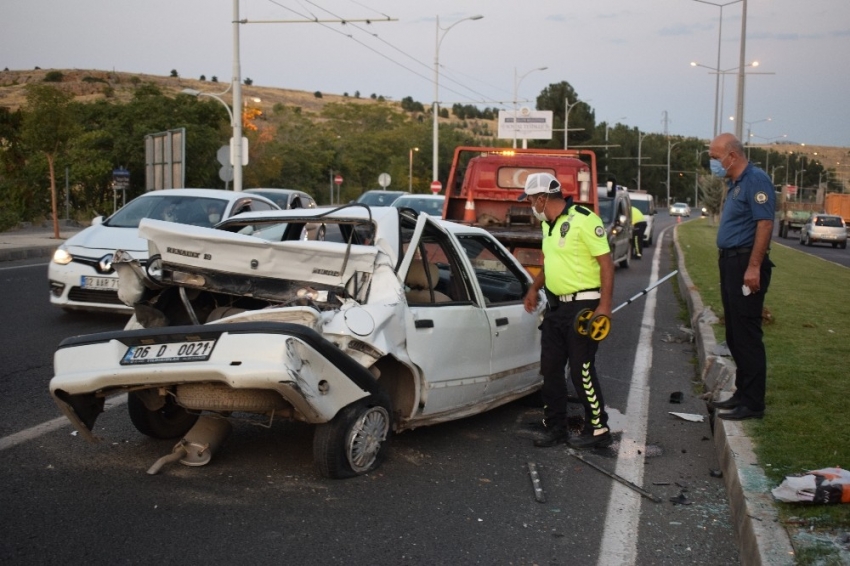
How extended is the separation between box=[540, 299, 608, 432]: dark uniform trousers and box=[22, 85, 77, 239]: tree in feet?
72.4

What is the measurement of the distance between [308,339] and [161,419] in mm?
1700

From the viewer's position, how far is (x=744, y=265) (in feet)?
21.3

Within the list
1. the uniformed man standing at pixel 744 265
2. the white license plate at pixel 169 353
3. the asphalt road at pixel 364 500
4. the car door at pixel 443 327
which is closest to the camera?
the asphalt road at pixel 364 500

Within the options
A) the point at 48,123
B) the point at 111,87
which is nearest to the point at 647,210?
the point at 48,123

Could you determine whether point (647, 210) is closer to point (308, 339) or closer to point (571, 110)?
point (308, 339)

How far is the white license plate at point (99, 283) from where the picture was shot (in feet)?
34.6

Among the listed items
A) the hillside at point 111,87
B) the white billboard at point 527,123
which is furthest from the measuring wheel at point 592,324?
the white billboard at point 527,123

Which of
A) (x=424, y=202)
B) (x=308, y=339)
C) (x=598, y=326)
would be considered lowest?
(x=598, y=326)

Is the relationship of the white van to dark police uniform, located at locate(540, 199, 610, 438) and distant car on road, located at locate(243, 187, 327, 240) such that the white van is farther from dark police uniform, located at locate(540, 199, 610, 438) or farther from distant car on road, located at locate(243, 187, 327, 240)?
dark police uniform, located at locate(540, 199, 610, 438)

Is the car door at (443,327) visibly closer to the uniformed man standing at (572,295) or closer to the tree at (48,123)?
the uniformed man standing at (572,295)

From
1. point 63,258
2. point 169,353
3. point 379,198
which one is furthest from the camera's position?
point 379,198

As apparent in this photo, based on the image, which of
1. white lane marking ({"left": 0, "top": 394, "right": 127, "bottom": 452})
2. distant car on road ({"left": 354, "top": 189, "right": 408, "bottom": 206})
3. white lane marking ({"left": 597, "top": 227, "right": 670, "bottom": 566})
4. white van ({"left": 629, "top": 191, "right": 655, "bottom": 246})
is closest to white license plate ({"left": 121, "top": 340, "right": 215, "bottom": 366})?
white lane marking ({"left": 0, "top": 394, "right": 127, "bottom": 452})

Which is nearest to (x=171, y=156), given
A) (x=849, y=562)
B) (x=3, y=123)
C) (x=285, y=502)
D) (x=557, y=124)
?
(x=3, y=123)

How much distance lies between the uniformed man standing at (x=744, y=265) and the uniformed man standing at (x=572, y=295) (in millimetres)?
909
